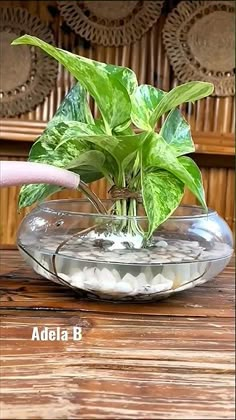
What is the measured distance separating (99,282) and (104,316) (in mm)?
37

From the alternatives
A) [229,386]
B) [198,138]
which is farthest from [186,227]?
[198,138]

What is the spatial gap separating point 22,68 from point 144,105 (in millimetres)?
843

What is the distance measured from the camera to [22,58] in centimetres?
134

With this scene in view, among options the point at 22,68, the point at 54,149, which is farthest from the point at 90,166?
the point at 22,68

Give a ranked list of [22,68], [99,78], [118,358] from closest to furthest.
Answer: [118,358], [99,78], [22,68]

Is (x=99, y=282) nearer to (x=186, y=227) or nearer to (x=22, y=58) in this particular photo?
(x=186, y=227)

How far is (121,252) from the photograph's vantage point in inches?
22.3

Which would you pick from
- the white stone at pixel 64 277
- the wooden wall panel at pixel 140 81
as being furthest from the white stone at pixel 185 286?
the wooden wall panel at pixel 140 81

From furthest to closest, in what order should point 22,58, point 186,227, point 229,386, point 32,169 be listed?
point 22,58, point 186,227, point 32,169, point 229,386

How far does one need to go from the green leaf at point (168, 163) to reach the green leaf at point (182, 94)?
0.03 meters

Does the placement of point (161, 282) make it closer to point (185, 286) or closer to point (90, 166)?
point (185, 286)

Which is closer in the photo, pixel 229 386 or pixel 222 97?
pixel 229 386

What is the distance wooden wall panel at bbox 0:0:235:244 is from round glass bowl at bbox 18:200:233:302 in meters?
0.76

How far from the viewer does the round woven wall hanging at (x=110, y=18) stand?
136 cm
